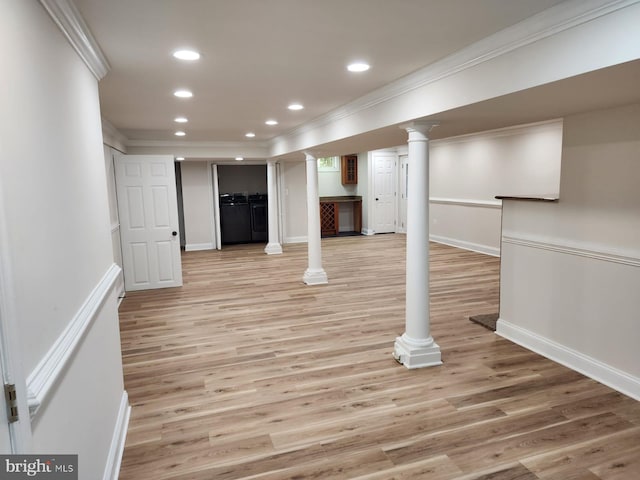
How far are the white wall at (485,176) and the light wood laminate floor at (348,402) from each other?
9.58ft

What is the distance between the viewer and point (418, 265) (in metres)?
3.46

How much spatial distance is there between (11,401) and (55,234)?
2.10 ft

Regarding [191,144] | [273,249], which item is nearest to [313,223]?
[273,249]

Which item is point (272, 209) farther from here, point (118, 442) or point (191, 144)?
point (118, 442)

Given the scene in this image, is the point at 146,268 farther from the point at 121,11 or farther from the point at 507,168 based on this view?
the point at 507,168

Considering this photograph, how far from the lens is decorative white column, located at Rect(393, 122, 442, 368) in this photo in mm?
3326

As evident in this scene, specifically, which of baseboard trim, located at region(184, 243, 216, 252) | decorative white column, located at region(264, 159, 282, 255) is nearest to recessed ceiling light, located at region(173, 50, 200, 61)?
decorative white column, located at region(264, 159, 282, 255)

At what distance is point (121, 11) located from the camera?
1.91 meters

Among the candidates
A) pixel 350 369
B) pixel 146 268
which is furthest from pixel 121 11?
pixel 146 268

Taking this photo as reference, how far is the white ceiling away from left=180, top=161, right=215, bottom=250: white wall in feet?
17.7

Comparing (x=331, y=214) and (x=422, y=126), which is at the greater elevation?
(x=422, y=126)

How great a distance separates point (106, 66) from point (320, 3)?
1.63 m

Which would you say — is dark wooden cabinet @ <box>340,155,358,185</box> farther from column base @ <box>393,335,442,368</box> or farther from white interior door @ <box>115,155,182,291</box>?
column base @ <box>393,335,442,368</box>

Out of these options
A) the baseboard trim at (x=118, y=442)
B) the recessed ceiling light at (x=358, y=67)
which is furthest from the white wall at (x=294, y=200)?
the baseboard trim at (x=118, y=442)
